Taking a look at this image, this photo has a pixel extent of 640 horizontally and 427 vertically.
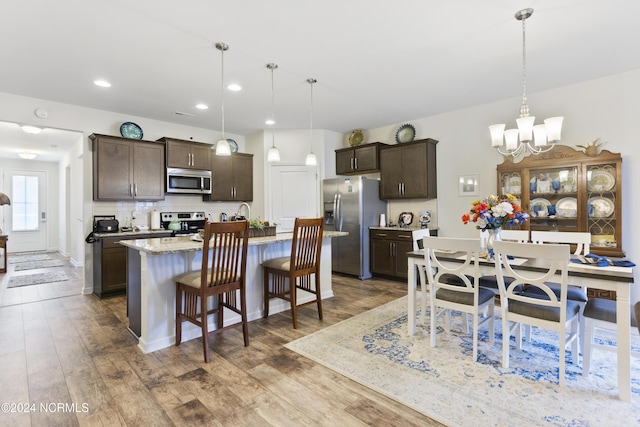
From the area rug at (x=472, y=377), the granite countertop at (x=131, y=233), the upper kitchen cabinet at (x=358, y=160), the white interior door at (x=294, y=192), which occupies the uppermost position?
the upper kitchen cabinet at (x=358, y=160)

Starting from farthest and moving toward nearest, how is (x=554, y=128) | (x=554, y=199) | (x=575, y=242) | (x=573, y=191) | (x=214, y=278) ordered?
(x=554, y=199) < (x=573, y=191) < (x=575, y=242) < (x=214, y=278) < (x=554, y=128)

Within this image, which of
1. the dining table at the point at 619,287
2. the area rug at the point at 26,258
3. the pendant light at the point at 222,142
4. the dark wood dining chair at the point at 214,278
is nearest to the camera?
the dining table at the point at 619,287

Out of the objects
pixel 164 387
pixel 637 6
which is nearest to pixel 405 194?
pixel 637 6

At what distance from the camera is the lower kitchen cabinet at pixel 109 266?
4.36 metres

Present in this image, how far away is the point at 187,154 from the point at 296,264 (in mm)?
3213

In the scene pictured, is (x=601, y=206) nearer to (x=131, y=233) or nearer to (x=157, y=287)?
(x=157, y=287)

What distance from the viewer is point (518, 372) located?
2344 mm

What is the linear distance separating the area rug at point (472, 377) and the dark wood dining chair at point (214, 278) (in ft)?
2.38

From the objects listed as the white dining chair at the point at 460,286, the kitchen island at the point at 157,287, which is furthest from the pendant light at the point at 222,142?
the white dining chair at the point at 460,286

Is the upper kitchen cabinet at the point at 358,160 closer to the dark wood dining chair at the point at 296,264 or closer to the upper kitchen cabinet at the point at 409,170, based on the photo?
the upper kitchen cabinet at the point at 409,170

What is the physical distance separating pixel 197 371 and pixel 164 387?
0.26 meters

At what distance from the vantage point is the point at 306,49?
3.07 metres

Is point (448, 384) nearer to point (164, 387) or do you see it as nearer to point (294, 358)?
point (294, 358)

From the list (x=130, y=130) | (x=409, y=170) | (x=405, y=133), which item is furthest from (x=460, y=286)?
(x=130, y=130)
